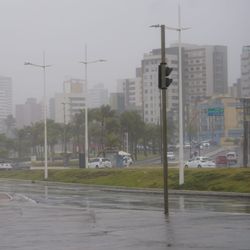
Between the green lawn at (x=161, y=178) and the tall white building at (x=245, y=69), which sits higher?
the tall white building at (x=245, y=69)

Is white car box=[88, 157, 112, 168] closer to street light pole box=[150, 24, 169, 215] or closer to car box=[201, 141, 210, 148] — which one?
street light pole box=[150, 24, 169, 215]

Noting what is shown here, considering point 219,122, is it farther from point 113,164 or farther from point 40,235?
point 40,235

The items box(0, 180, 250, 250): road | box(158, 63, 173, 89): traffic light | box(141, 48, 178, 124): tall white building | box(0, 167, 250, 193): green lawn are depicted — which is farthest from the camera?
box(141, 48, 178, 124): tall white building

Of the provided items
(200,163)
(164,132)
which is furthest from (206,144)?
(164,132)

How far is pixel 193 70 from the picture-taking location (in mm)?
146125

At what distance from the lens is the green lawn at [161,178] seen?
119ft

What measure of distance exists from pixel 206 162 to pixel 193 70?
259 ft

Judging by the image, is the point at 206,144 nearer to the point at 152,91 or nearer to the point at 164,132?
the point at 152,91

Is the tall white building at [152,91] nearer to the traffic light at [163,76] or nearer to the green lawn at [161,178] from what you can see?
the green lawn at [161,178]

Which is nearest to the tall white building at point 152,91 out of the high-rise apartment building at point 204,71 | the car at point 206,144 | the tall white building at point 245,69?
the high-rise apartment building at point 204,71

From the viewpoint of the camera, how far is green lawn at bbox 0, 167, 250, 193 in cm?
3612

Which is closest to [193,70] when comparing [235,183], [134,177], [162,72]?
[134,177]

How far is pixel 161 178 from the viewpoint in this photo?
4394cm

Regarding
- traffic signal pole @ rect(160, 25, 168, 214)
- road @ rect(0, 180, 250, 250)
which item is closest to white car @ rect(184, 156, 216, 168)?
road @ rect(0, 180, 250, 250)
